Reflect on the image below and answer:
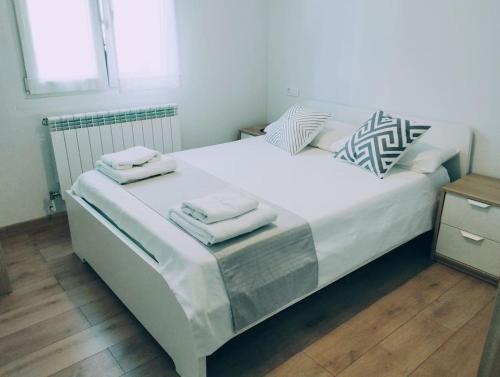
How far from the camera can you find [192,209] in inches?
72.8

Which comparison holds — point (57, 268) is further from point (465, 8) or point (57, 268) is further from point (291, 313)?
point (465, 8)

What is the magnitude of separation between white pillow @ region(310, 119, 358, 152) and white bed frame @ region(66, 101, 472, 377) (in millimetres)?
668

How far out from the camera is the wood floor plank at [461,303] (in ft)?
7.21

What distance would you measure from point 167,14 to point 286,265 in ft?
7.65

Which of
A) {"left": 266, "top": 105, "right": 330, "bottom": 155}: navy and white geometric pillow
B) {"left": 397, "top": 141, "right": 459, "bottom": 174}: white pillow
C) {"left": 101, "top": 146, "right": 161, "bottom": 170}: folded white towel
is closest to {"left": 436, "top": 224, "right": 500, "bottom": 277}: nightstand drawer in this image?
{"left": 397, "top": 141, "right": 459, "bottom": 174}: white pillow

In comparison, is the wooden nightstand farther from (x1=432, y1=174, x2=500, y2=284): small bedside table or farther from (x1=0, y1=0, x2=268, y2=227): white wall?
(x1=432, y1=174, x2=500, y2=284): small bedside table

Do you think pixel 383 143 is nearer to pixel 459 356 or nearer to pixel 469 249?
pixel 469 249

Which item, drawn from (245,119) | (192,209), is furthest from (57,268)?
(245,119)

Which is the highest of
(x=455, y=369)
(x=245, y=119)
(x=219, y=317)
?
(x=245, y=119)

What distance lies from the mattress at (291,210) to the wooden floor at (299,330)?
26 cm

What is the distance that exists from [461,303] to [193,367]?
1.54m

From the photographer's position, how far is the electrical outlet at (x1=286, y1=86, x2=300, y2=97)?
385 centimetres

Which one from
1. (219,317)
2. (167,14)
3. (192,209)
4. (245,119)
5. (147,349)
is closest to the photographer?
(219,317)

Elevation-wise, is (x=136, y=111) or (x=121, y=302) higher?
(x=136, y=111)
